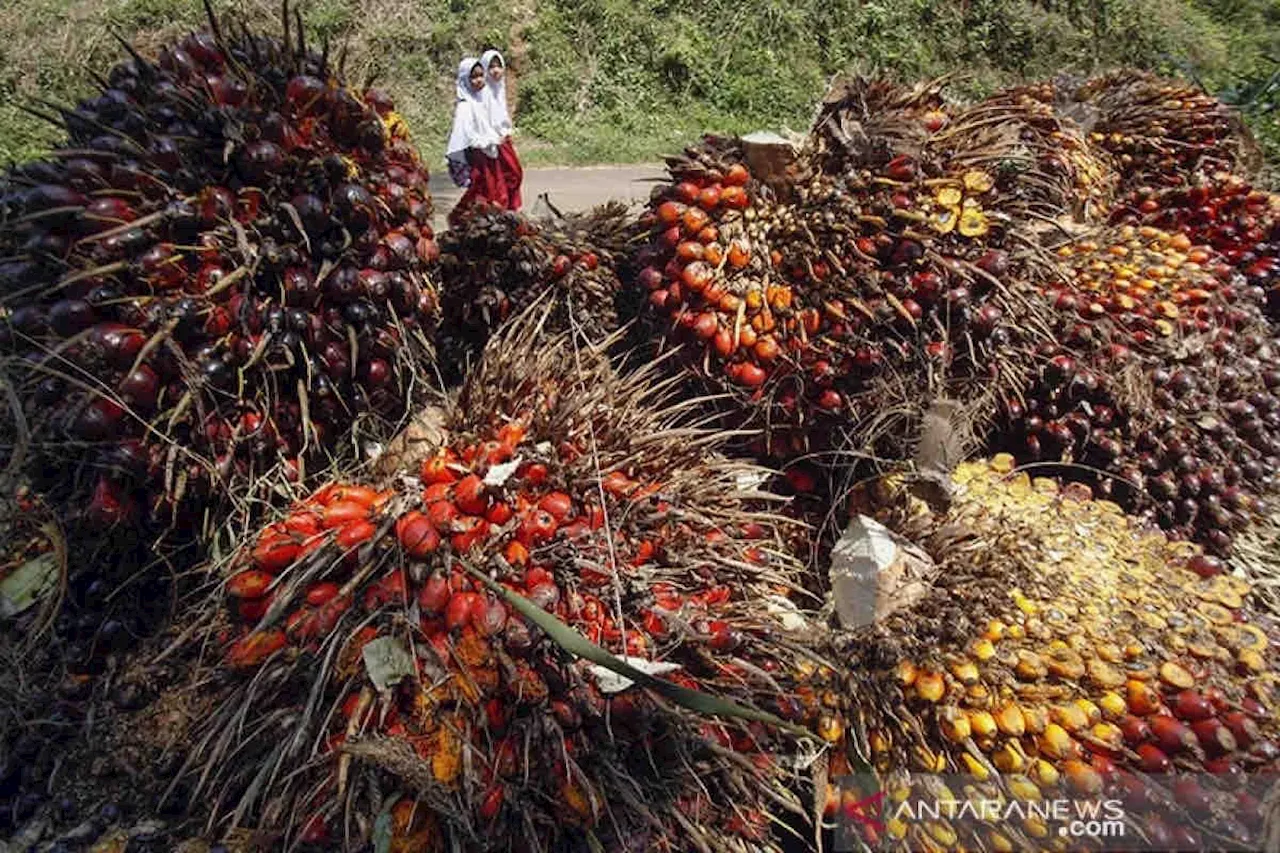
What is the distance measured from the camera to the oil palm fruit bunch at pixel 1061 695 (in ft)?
4.91

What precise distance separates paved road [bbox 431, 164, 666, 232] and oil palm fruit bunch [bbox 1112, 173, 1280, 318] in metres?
5.45

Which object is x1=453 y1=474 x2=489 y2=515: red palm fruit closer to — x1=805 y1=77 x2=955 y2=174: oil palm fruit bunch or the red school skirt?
x1=805 y1=77 x2=955 y2=174: oil palm fruit bunch

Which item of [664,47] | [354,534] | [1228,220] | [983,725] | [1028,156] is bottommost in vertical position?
[983,725]

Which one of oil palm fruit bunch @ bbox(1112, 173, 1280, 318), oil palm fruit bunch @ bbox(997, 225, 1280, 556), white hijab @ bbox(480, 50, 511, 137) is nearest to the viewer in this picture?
oil palm fruit bunch @ bbox(997, 225, 1280, 556)

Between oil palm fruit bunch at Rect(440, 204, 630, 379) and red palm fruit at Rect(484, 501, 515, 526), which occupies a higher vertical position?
oil palm fruit bunch at Rect(440, 204, 630, 379)

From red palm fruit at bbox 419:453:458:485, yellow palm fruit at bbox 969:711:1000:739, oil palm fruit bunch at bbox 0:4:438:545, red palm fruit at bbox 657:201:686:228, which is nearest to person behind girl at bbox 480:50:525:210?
red palm fruit at bbox 657:201:686:228

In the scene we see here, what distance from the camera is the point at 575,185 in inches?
360

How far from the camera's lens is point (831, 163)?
6.84 ft

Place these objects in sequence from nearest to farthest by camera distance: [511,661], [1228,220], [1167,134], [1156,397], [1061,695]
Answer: [511,661], [1061,695], [1156,397], [1228,220], [1167,134]

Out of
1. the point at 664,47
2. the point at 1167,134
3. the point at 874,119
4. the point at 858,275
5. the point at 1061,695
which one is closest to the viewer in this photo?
the point at 1061,695

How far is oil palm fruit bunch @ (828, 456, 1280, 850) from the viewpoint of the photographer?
1498mm

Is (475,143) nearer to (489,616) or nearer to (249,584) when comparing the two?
(249,584)

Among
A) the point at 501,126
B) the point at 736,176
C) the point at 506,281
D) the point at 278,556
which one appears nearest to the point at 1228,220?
the point at 736,176

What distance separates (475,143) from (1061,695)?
18.0 feet
